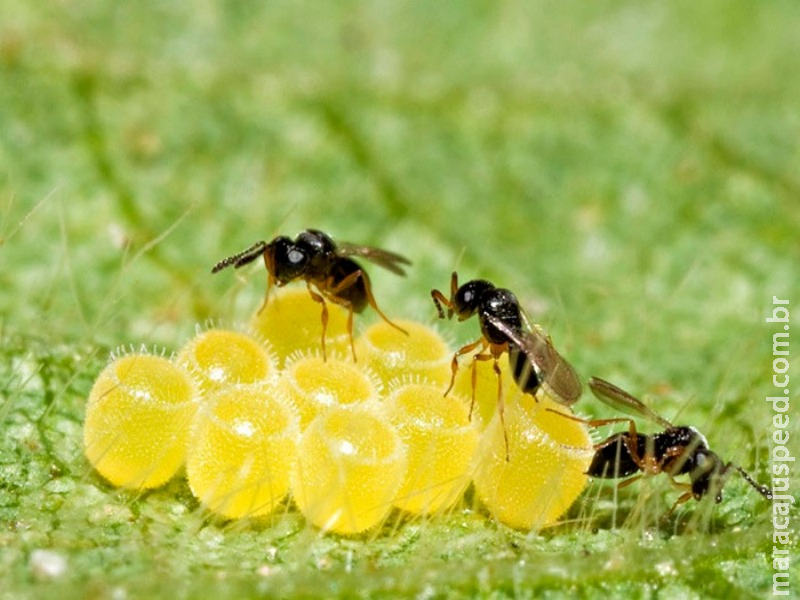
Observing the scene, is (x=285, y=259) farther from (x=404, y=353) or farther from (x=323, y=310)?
(x=404, y=353)

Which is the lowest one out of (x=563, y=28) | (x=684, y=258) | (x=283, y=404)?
(x=283, y=404)

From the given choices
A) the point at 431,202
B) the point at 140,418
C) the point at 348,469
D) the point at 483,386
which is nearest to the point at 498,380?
the point at 483,386

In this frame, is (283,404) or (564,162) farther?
(564,162)

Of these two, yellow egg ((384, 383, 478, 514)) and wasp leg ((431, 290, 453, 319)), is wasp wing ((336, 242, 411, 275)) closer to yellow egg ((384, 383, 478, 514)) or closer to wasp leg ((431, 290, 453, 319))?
wasp leg ((431, 290, 453, 319))

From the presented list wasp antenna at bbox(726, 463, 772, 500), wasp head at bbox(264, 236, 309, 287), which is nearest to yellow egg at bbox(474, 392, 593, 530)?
wasp antenna at bbox(726, 463, 772, 500)

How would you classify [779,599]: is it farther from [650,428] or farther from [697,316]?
[697,316]

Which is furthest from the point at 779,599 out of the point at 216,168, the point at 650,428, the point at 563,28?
the point at 563,28

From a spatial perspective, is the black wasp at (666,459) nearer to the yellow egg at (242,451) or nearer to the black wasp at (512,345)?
the black wasp at (512,345)
